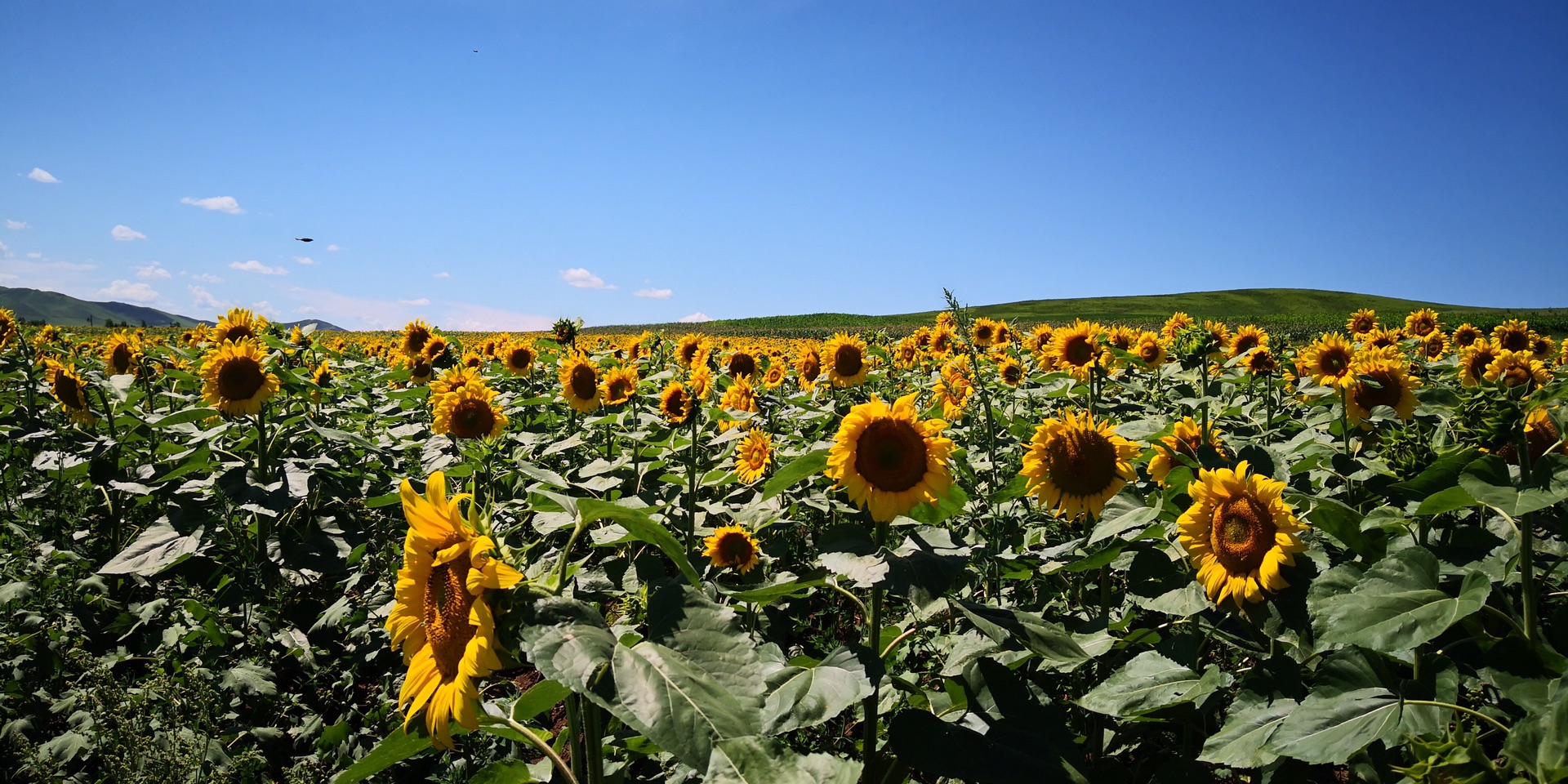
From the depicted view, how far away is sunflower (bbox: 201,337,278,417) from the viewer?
3.74m

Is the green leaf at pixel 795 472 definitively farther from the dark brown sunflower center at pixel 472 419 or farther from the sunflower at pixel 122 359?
the sunflower at pixel 122 359

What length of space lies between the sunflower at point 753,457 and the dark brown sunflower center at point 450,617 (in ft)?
8.93

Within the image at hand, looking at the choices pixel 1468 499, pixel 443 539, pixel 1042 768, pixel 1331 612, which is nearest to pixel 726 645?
pixel 443 539

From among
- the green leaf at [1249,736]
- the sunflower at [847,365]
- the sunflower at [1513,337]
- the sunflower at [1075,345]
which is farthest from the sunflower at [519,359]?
the sunflower at [1513,337]

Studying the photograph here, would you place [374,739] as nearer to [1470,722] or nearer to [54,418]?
→ [1470,722]

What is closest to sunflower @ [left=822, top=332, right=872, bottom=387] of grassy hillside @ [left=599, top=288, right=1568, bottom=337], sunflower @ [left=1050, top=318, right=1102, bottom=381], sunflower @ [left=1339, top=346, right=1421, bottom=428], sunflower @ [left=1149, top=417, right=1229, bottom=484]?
sunflower @ [left=1050, top=318, right=1102, bottom=381]

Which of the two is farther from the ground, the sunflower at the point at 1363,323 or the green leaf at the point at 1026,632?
the sunflower at the point at 1363,323

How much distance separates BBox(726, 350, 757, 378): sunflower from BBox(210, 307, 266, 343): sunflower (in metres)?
3.42

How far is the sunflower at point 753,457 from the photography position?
418 cm

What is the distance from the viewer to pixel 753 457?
427 centimetres

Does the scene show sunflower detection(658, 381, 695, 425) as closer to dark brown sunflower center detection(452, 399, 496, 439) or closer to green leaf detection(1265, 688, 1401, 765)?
dark brown sunflower center detection(452, 399, 496, 439)

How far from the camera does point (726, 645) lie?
119 centimetres

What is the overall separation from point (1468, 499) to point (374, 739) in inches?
136

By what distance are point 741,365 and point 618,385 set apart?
1.54m
